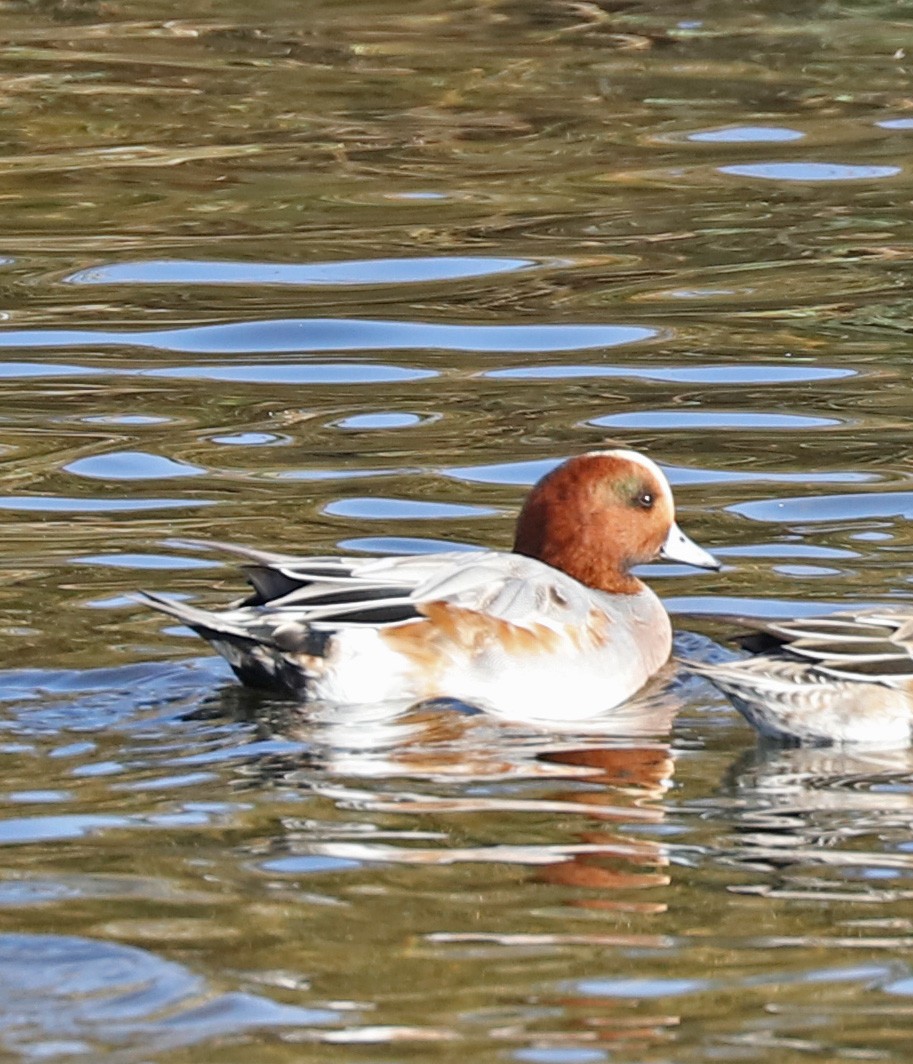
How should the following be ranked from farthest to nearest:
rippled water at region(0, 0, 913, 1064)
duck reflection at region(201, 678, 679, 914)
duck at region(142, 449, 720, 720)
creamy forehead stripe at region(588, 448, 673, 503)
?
creamy forehead stripe at region(588, 448, 673, 503) → duck at region(142, 449, 720, 720) → duck reflection at region(201, 678, 679, 914) → rippled water at region(0, 0, 913, 1064)

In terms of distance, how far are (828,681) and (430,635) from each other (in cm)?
105

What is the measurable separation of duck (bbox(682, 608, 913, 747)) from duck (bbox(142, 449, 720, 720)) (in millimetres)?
559

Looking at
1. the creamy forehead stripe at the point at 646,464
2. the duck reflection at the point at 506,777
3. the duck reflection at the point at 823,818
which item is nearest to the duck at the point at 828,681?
the duck reflection at the point at 823,818

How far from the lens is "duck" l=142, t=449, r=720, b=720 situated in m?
6.55

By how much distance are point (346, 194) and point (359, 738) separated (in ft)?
26.2

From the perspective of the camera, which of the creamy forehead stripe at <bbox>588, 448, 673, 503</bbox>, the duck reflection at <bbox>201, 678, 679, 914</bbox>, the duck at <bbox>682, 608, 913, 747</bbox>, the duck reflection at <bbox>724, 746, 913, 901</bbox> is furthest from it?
the creamy forehead stripe at <bbox>588, 448, 673, 503</bbox>

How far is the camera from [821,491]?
9.03m

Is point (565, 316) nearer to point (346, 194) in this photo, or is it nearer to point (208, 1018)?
point (346, 194)

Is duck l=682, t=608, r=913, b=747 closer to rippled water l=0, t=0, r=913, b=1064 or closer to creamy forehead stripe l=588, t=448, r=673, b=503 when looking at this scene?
rippled water l=0, t=0, r=913, b=1064

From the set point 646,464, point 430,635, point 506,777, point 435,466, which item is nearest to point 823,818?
point 506,777

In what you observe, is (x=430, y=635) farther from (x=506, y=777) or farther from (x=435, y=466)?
(x=435, y=466)

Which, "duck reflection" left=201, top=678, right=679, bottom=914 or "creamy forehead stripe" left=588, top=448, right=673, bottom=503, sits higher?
"creamy forehead stripe" left=588, top=448, right=673, bottom=503

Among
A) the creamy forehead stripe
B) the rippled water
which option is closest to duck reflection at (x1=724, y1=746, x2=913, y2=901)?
the rippled water

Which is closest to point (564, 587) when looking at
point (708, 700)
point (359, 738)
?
point (708, 700)
